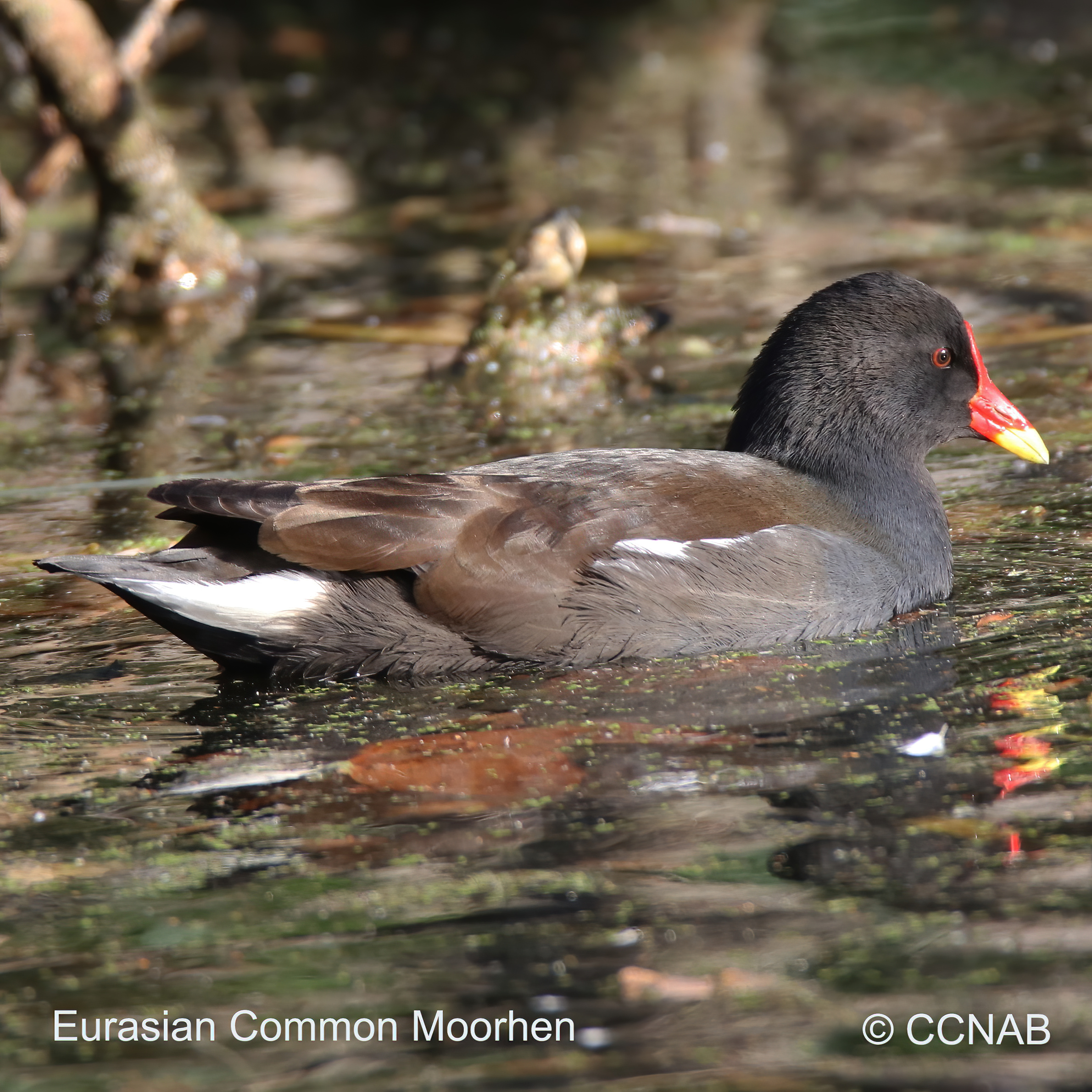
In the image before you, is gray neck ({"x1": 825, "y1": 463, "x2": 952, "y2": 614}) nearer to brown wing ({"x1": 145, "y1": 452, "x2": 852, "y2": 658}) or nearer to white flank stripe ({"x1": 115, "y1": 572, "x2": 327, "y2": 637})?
brown wing ({"x1": 145, "y1": 452, "x2": 852, "y2": 658})

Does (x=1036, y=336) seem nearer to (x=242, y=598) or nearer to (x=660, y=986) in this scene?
(x=242, y=598)

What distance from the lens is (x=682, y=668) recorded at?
4.34 m

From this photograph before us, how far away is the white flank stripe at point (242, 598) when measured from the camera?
14.0ft

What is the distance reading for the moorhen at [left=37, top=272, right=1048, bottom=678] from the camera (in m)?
4.28

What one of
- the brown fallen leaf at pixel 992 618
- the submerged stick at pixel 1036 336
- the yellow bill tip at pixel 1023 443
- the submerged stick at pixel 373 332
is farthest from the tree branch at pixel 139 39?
the brown fallen leaf at pixel 992 618

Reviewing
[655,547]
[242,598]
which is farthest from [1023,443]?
[242,598]

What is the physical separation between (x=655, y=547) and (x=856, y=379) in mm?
997

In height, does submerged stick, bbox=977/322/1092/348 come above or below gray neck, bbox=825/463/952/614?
above

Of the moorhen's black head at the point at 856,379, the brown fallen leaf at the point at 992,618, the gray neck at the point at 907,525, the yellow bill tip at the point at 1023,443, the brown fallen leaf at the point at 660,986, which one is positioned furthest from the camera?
the yellow bill tip at the point at 1023,443

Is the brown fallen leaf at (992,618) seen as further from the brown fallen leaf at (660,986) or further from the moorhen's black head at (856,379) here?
the brown fallen leaf at (660,986)

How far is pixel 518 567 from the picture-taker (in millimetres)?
4301

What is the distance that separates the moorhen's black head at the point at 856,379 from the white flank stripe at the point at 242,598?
1.49 meters

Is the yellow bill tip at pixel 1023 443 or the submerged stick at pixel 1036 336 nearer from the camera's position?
the yellow bill tip at pixel 1023 443

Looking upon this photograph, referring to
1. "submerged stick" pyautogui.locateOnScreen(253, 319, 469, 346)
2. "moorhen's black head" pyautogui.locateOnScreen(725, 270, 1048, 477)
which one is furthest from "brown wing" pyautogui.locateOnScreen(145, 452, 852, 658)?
"submerged stick" pyautogui.locateOnScreen(253, 319, 469, 346)
